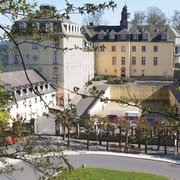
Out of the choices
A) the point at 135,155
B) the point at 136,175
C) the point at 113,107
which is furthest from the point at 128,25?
the point at 136,175

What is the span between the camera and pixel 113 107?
33.0 m

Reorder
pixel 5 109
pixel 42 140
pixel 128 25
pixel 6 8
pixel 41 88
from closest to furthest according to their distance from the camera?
pixel 6 8, pixel 42 140, pixel 5 109, pixel 41 88, pixel 128 25

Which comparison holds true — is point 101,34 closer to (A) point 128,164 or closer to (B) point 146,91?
(B) point 146,91

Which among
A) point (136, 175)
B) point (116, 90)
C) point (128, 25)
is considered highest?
point (128, 25)

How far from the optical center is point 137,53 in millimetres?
44031

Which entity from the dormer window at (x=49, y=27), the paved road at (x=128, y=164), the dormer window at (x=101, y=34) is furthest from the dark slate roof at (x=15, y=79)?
the dormer window at (x=49, y=27)

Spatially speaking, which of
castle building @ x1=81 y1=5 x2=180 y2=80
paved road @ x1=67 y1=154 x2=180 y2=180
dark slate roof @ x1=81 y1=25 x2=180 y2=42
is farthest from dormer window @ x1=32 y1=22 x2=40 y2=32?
dark slate roof @ x1=81 y1=25 x2=180 y2=42

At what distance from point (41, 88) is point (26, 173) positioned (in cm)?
1353

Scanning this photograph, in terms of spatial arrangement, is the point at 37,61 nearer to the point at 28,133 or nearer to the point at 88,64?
the point at 88,64

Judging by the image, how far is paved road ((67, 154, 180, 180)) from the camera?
1767 centimetres

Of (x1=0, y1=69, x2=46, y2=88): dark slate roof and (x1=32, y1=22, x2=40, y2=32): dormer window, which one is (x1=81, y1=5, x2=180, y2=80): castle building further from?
(x1=32, y1=22, x2=40, y2=32): dormer window

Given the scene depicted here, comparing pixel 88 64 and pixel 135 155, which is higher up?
pixel 88 64

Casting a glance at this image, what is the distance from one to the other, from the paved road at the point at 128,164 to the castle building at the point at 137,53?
79.6 feet

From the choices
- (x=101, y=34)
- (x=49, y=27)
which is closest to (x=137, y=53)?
(x=101, y=34)
